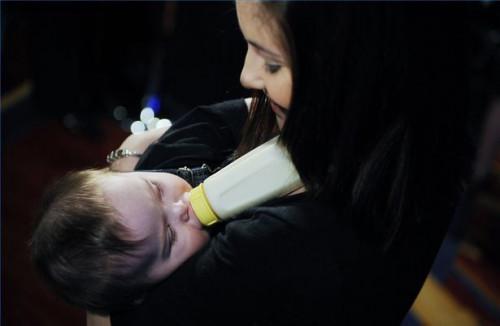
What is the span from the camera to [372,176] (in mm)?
710

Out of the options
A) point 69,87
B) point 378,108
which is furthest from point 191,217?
point 69,87

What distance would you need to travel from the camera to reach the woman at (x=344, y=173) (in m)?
0.62

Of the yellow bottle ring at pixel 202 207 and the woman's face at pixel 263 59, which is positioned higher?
the woman's face at pixel 263 59

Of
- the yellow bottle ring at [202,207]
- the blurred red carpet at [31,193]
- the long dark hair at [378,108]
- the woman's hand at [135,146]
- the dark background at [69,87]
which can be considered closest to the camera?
the long dark hair at [378,108]

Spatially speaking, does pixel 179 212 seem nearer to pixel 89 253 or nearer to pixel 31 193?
pixel 89 253

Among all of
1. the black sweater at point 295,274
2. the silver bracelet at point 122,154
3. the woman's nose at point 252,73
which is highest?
the woman's nose at point 252,73

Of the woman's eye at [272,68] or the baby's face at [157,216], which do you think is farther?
the baby's face at [157,216]

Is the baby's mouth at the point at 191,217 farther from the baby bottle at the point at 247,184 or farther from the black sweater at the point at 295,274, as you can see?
the black sweater at the point at 295,274

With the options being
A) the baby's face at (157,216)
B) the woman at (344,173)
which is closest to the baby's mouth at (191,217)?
the baby's face at (157,216)

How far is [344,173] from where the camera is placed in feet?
2.34

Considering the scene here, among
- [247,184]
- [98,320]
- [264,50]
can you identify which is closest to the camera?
→ [264,50]

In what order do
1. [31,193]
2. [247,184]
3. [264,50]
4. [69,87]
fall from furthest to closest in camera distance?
[69,87] → [31,193] → [247,184] → [264,50]

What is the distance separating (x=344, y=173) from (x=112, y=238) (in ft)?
1.28

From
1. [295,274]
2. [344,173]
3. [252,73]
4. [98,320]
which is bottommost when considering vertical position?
[98,320]
